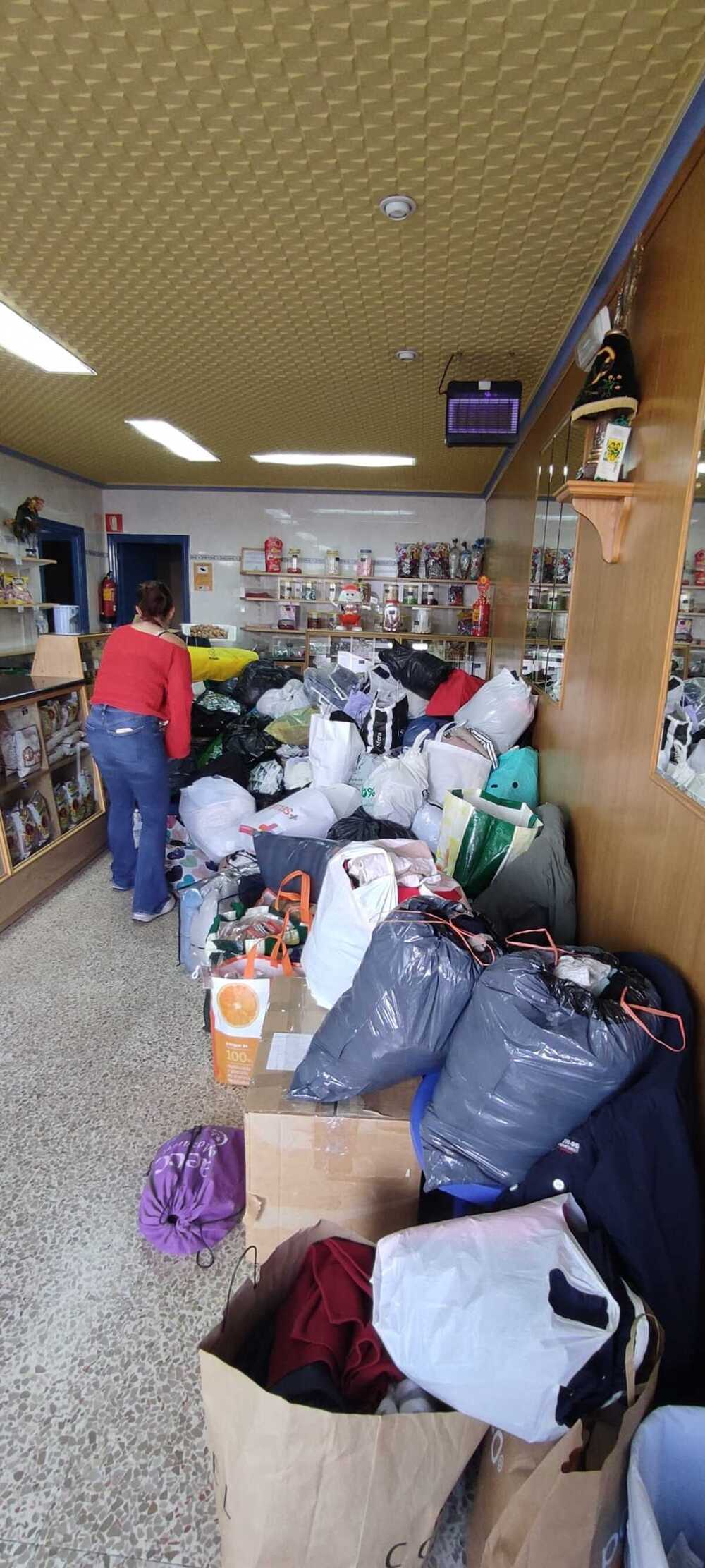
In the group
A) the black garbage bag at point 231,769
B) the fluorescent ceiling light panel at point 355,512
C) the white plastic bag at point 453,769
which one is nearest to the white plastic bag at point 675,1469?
the white plastic bag at point 453,769

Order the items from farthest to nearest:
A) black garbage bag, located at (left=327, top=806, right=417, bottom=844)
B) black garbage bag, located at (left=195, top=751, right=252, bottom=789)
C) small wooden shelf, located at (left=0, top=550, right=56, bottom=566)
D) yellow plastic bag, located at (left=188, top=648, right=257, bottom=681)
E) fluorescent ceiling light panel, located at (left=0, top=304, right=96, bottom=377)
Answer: small wooden shelf, located at (left=0, top=550, right=56, bottom=566), yellow plastic bag, located at (left=188, top=648, right=257, bottom=681), black garbage bag, located at (left=195, top=751, right=252, bottom=789), fluorescent ceiling light panel, located at (left=0, top=304, right=96, bottom=377), black garbage bag, located at (left=327, top=806, right=417, bottom=844)

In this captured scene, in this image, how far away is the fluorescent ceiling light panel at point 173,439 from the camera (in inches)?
182

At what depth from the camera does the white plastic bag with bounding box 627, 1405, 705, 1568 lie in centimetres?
92

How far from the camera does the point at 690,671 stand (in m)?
1.39

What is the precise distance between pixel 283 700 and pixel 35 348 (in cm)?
216

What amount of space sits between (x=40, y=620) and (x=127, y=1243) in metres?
5.70

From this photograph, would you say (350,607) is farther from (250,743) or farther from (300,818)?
(300,818)

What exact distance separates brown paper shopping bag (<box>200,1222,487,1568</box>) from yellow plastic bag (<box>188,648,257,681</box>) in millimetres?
4195

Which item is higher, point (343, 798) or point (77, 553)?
point (77, 553)

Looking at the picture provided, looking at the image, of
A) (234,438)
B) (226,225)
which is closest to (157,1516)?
(226,225)

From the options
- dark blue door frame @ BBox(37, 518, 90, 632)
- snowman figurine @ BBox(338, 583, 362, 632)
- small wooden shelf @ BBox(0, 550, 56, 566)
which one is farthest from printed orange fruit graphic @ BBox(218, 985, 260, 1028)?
dark blue door frame @ BBox(37, 518, 90, 632)

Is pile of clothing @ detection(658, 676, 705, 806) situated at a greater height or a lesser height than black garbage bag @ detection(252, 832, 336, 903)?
greater

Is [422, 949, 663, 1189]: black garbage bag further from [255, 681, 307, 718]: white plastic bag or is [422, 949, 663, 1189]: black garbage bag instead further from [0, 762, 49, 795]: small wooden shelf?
[255, 681, 307, 718]: white plastic bag

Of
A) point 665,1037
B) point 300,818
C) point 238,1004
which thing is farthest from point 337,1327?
point 300,818
